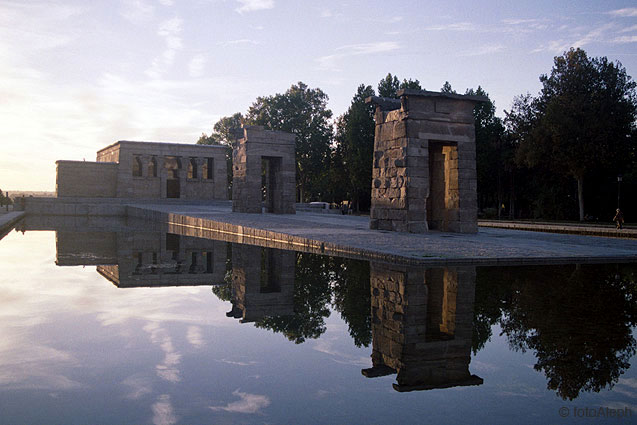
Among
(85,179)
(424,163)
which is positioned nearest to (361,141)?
(85,179)

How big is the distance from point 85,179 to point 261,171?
71.1 feet

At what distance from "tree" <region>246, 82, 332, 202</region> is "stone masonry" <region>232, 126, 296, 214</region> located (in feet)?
79.3

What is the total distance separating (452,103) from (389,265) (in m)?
8.99

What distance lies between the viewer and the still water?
10.6 ft

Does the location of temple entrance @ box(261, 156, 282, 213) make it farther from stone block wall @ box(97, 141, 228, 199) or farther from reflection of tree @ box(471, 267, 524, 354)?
reflection of tree @ box(471, 267, 524, 354)

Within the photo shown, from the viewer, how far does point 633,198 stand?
138 feet

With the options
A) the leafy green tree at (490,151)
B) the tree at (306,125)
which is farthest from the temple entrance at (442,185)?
the tree at (306,125)

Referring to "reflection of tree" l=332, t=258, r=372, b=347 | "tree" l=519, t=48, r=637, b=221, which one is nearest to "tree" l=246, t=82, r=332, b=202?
"tree" l=519, t=48, r=637, b=221

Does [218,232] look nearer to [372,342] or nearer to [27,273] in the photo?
[27,273]

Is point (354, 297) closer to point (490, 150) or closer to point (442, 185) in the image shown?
point (442, 185)

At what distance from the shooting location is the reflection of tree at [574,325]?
3969 millimetres

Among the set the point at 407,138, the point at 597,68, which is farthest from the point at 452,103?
the point at 597,68

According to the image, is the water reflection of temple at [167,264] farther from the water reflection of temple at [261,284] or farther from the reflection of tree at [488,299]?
the reflection of tree at [488,299]

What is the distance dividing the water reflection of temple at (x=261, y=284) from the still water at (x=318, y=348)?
0.16 feet
